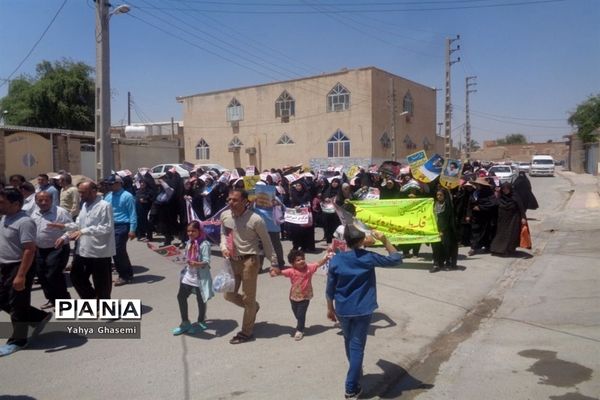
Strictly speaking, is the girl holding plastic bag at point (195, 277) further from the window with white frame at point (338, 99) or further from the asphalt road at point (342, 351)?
the window with white frame at point (338, 99)

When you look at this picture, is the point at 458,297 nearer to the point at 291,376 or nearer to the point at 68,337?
the point at 291,376

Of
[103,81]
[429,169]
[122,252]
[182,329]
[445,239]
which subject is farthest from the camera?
[103,81]

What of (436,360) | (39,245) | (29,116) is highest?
(29,116)

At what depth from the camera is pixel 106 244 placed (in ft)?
20.2

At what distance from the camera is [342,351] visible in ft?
17.6

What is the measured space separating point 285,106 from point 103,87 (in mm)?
27319

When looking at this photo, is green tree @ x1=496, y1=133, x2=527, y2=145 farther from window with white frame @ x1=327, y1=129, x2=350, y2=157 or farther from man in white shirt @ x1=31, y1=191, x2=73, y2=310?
man in white shirt @ x1=31, y1=191, x2=73, y2=310

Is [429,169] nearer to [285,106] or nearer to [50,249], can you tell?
[50,249]

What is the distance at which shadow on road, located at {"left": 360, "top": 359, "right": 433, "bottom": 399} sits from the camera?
4.49 meters

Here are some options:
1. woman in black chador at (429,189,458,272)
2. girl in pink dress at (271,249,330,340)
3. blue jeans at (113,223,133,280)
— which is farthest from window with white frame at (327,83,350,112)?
girl in pink dress at (271,249,330,340)

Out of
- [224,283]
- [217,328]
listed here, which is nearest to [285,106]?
[217,328]

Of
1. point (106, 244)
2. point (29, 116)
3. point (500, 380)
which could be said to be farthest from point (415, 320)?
point (29, 116)

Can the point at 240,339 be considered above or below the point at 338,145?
below

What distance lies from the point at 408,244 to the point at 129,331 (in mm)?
5852
